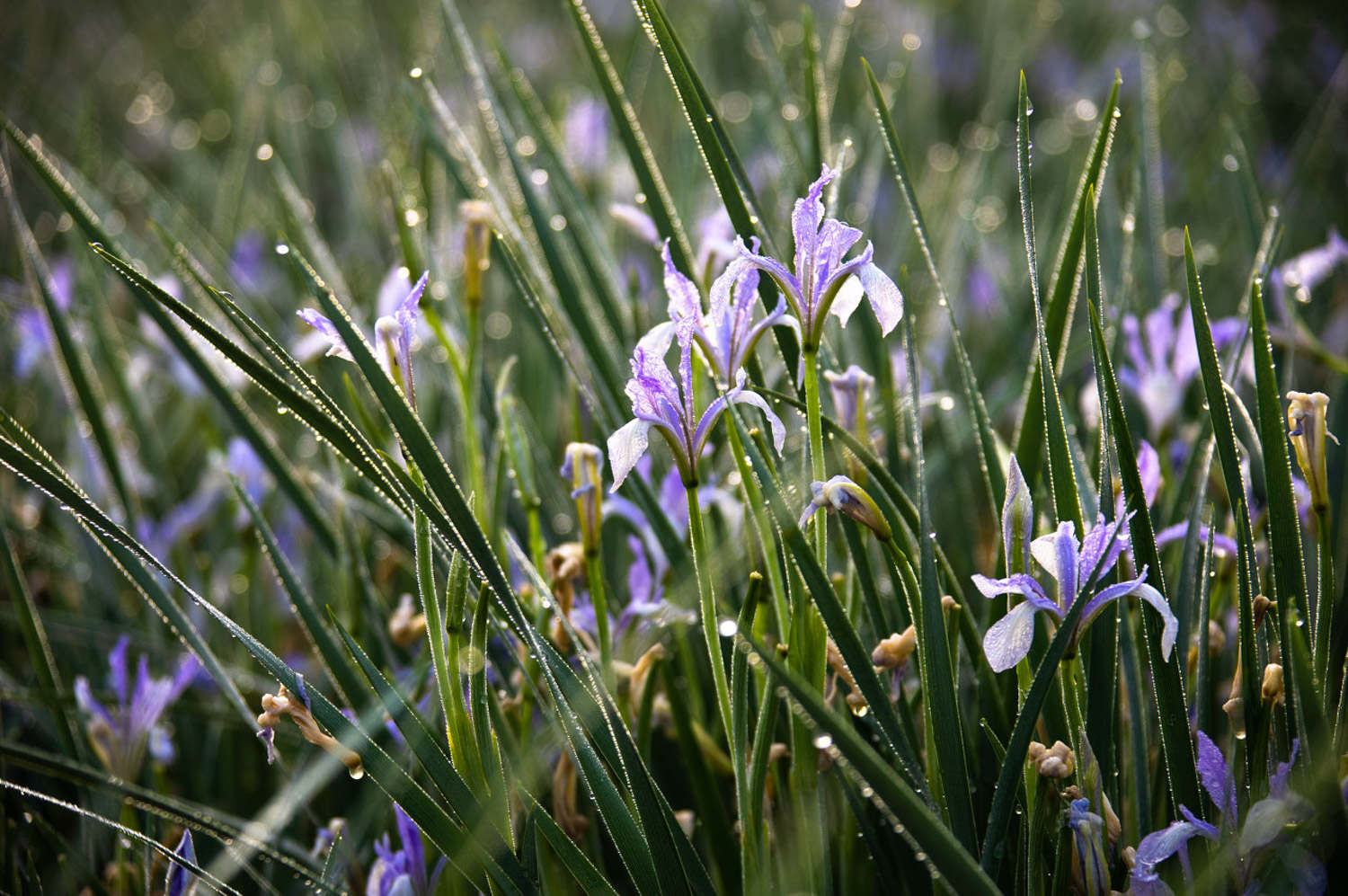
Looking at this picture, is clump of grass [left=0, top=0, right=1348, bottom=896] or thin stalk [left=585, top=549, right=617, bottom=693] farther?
thin stalk [left=585, top=549, right=617, bottom=693]

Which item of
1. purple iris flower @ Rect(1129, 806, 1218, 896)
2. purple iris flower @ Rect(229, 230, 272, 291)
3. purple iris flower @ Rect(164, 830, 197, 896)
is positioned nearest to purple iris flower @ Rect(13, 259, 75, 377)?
purple iris flower @ Rect(229, 230, 272, 291)

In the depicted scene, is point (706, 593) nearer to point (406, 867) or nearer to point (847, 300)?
point (847, 300)

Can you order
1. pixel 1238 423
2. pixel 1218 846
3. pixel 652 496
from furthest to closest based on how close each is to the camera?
pixel 1238 423, pixel 652 496, pixel 1218 846

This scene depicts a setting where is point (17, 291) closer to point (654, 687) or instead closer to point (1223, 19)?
point (654, 687)

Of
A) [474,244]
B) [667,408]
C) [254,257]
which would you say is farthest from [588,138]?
[667,408]

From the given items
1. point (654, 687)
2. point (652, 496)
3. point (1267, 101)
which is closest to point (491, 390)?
point (652, 496)

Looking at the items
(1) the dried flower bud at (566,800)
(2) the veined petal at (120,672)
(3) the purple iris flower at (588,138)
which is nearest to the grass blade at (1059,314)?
(1) the dried flower bud at (566,800)

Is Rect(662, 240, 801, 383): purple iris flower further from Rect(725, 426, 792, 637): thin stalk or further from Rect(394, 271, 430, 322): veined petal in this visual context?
Rect(394, 271, 430, 322): veined petal
